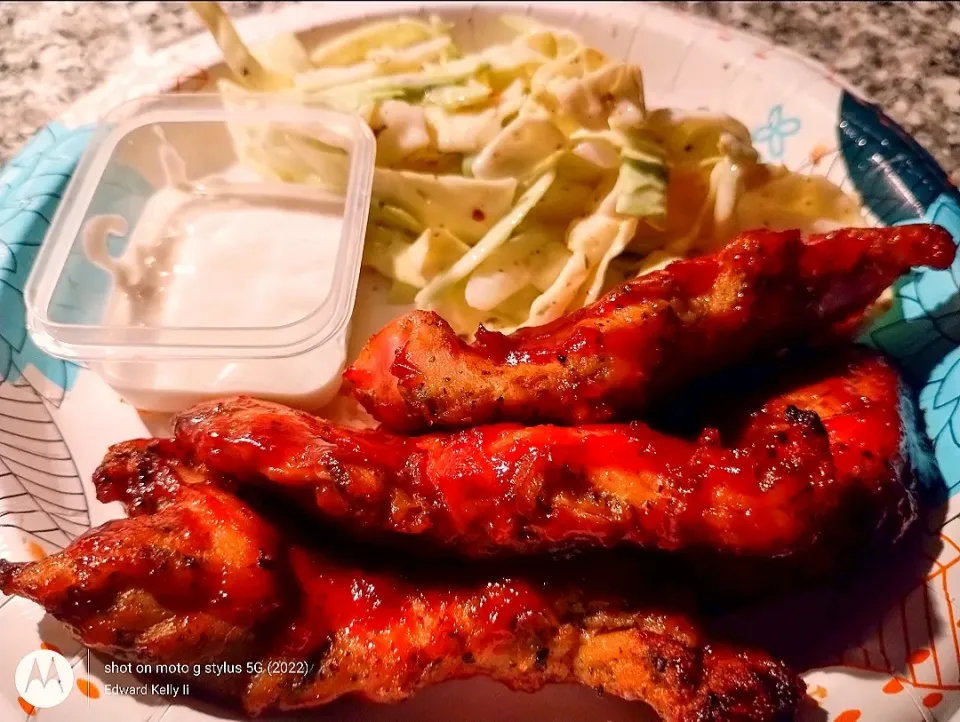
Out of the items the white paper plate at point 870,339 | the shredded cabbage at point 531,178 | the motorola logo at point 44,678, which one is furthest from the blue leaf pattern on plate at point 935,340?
the motorola logo at point 44,678

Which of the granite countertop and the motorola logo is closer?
the motorola logo

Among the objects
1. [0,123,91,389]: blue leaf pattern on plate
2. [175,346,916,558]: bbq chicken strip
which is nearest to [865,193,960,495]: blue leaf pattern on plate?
[175,346,916,558]: bbq chicken strip

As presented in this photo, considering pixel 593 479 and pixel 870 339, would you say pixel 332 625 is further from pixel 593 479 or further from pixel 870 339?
pixel 870 339

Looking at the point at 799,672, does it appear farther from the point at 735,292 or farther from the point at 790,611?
the point at 735,292

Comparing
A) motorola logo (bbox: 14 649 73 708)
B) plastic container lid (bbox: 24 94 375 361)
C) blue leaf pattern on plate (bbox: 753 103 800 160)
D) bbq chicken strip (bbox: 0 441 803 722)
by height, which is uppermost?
blue leaf pattern on plate (bbox: 753 103 800 160)

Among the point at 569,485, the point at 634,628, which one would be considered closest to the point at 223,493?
the point at 569,485

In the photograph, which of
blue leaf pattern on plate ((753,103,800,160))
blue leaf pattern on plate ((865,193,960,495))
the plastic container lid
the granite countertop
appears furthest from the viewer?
the granite countertop

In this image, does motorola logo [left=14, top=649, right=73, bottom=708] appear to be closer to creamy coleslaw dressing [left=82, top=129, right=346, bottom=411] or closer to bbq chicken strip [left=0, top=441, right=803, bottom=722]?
bbq chicken strip [left=0, top=441, right=803, bottom=722]
